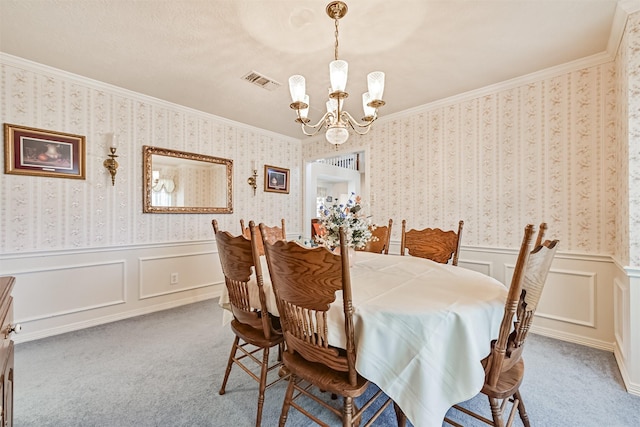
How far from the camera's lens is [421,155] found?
11.6 feet

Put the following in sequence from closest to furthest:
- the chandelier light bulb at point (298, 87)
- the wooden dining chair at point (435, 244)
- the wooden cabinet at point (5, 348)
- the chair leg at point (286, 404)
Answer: the wooden cabinet at point (5, 348) < the chair leg at point (286, 404) < the chandelier light bulb at point (298, 87) < the wooden dining chair at point (435, 244)

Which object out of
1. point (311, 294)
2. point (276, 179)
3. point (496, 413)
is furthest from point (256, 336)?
point (276, 179)

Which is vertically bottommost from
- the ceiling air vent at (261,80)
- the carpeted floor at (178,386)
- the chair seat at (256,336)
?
Result: the carpeted floor at (178,386)

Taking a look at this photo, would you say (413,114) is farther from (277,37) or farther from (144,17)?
(144,17)

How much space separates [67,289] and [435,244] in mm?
3624

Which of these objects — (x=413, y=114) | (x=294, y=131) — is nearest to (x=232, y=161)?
(x=294, y=131)

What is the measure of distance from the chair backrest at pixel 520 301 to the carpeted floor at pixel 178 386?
658 mm

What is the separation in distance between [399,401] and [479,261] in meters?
2.49

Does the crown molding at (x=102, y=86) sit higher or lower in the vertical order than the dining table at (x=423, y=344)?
higher

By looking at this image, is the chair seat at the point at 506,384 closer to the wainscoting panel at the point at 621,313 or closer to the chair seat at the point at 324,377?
the chair seat at the point at 324,377

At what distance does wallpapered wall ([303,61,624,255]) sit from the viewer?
2.43m

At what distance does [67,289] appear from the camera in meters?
2.77

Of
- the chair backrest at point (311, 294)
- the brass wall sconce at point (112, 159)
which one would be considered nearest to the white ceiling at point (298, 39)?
the brass wall sconce at point (112, 159)

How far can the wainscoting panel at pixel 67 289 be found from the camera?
2.55m
